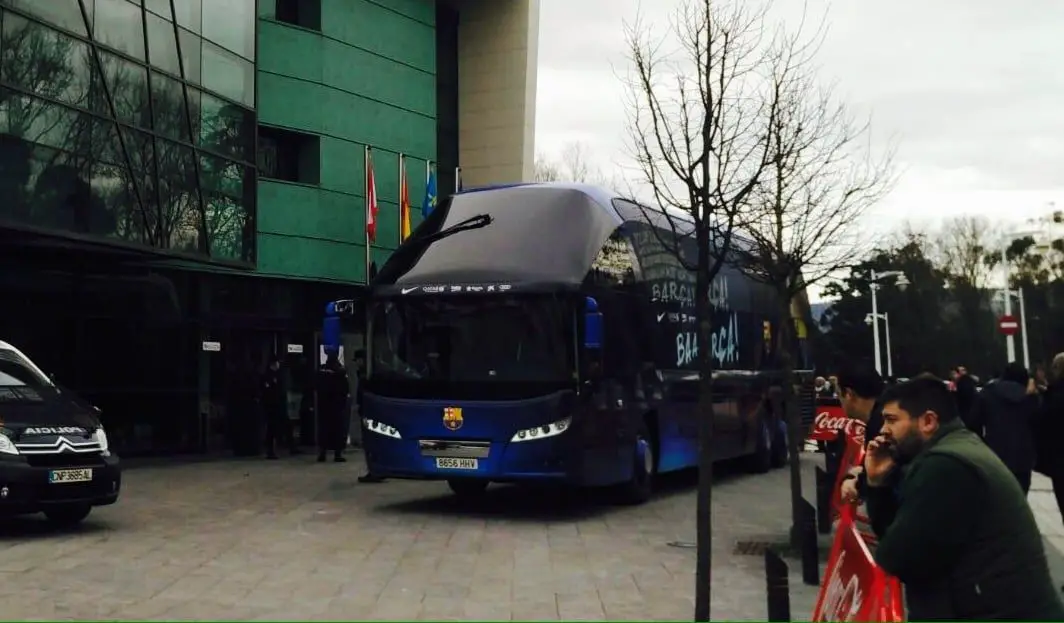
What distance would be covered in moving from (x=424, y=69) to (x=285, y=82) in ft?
15.8

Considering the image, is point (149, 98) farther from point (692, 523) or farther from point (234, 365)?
point (692, 523)

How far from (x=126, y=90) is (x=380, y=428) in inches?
304

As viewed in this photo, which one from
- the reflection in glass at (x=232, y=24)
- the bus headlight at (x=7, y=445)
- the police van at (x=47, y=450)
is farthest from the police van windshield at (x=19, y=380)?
the reflection in glass at (x=232, y=24)

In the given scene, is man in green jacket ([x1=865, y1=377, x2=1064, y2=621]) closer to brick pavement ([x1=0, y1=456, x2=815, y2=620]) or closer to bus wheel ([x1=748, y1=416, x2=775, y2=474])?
brick pavement ([x1=0, y1=456, x2=815, y2=620])

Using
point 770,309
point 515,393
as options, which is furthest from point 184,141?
point 770,309

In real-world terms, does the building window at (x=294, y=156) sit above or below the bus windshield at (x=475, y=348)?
above

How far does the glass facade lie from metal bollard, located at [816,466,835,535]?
10575 mm

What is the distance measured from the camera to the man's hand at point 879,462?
4.04m

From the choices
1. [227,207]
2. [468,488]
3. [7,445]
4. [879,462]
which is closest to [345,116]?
[227,207]

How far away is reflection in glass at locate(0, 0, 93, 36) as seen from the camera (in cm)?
1507

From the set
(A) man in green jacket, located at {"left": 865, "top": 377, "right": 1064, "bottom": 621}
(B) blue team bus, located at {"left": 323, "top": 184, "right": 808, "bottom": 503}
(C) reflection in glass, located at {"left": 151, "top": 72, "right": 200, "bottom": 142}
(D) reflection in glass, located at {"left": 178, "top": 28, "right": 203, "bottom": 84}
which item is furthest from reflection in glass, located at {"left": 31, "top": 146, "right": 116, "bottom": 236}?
(A) man in green jacket, located at {"left": 865, "top": 377, "right": 1064, "bottom": 621}

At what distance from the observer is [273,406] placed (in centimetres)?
2158

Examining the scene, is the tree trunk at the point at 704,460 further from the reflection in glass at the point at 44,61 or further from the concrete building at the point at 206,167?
the reflection in glass at the point at 44,61

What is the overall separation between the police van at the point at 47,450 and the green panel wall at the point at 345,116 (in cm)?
1133
